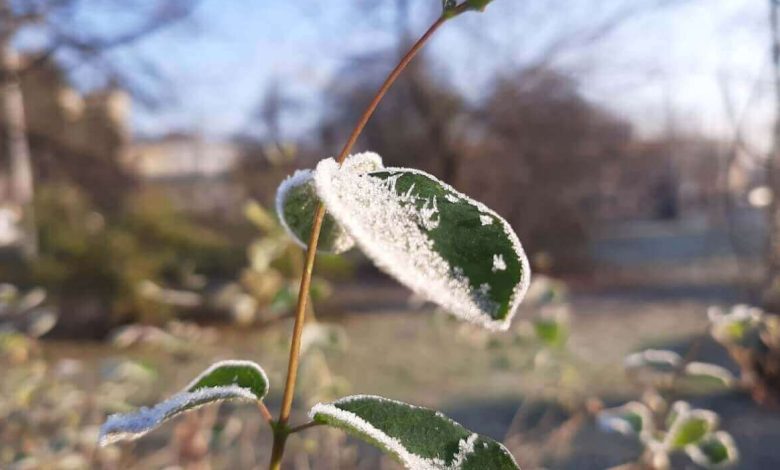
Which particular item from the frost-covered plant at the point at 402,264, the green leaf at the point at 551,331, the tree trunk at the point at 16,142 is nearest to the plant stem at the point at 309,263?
the frost-covered plant at the point at 402,264

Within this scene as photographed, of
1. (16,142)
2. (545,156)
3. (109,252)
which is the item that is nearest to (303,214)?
(109,252)

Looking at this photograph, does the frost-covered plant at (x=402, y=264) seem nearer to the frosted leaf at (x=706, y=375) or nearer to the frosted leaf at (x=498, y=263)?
the frosted leaf at (x=498, y=263)

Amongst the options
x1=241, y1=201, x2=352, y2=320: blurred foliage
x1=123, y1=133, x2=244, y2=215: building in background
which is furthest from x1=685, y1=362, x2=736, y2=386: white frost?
x1=123, y1=133, x2=244, y2=215: building in background

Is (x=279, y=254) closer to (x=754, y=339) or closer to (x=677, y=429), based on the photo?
(x=677, y=429)

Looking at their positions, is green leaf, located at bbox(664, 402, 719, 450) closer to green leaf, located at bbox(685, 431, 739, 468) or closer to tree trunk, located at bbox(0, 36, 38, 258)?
green leaf, located at bbox(685, 431, 739, 468)

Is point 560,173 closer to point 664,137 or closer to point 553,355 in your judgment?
point 664,137
